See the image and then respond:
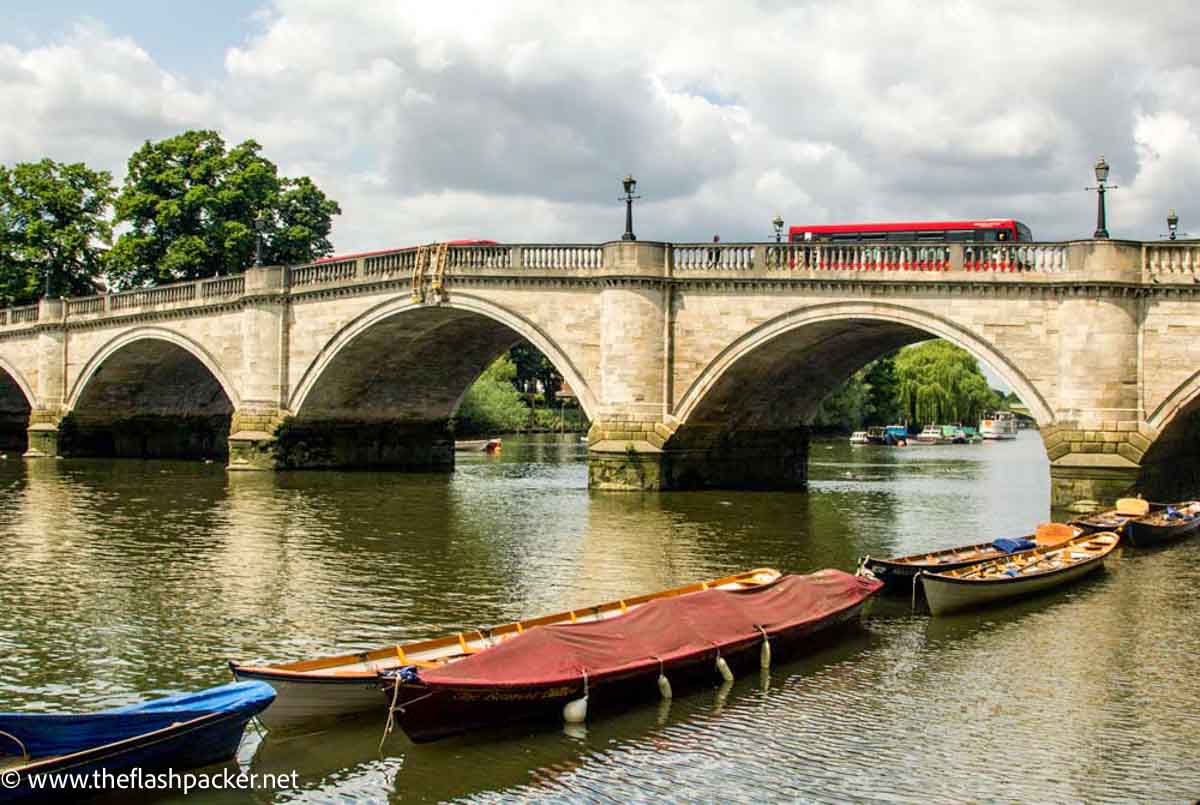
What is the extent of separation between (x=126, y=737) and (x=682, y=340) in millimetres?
22652

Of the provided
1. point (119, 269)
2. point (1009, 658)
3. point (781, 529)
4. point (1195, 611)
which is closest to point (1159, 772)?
point (1009, 658)

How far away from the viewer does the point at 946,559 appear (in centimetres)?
1844

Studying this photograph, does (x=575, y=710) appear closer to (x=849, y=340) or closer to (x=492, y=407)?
(x=849, y=340)

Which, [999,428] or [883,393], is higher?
[883,393]

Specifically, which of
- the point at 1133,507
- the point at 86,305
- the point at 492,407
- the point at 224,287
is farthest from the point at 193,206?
the point at 1133,507

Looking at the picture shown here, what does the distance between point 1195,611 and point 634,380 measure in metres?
16.2

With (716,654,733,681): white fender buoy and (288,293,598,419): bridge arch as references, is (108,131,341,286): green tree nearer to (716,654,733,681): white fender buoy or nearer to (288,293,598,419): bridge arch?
(288,293,598,419): bridge arch

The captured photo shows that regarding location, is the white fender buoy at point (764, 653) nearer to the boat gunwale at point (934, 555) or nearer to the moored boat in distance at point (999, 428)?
the boat gunwale at point (934, 555)

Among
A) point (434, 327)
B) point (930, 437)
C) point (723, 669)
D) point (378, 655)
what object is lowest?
point (723, 669)

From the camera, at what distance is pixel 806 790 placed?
377 inches

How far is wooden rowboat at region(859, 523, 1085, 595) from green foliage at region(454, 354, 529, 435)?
5092 cm

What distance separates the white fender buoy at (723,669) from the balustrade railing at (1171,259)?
1680 cm

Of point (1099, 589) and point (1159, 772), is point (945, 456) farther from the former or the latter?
point (1159, 772)

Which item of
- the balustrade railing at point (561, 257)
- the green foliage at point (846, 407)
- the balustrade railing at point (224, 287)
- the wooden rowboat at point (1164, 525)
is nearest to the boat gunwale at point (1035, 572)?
the wooden rowboat at point (1164, 525)
